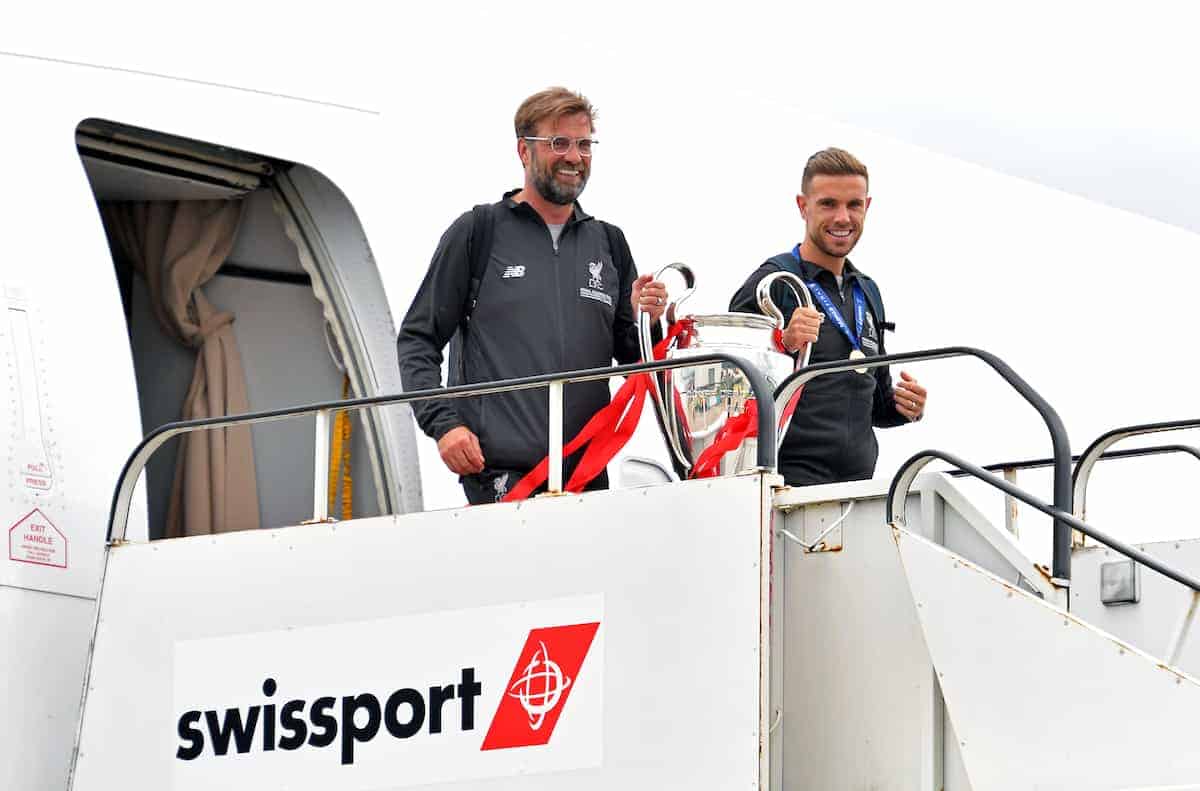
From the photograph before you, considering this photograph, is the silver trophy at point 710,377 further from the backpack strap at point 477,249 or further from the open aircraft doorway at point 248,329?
the open aircraft doorway at point 248,329

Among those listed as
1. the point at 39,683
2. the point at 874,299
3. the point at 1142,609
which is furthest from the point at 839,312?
the point at 39,683

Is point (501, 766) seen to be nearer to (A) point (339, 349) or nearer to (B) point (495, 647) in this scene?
(B) point (495, 647)

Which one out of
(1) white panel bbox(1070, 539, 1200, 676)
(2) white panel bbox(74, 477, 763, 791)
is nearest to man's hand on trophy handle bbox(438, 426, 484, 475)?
(2) white panel bbox(74, 477, 763, 791)

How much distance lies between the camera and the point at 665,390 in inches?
254

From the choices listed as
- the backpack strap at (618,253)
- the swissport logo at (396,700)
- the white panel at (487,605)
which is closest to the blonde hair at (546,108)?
the backpack strap at (618,253)

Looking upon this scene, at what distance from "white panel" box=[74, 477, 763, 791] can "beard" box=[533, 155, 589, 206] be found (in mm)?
1343

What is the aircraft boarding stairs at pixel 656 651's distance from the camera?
5348mm

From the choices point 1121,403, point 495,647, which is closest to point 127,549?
point 495,647

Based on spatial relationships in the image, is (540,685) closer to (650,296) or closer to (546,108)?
(650,296)

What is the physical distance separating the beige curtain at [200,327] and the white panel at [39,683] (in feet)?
4.20

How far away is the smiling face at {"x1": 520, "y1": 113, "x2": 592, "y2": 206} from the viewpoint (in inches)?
270

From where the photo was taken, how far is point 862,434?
6836 millimetres

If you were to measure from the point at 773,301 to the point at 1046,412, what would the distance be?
1.56m

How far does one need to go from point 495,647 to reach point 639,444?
3234 millimetres
